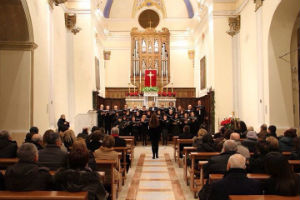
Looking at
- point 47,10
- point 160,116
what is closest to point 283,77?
point 160,116

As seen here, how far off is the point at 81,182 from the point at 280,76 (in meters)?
10.3

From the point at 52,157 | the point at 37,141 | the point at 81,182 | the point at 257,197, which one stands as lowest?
the point at 257,197

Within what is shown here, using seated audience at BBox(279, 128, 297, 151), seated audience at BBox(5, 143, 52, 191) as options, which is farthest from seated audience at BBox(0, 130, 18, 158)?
seated audience at BBox(279, 128, 297, 151)

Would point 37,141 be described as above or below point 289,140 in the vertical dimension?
above

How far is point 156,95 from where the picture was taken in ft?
60.4

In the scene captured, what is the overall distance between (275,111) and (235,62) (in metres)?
4.80

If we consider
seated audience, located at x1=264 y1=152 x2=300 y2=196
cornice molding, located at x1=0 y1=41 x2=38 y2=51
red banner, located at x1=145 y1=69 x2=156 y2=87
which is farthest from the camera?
red banner, located at x1=145 y1=69 x2=156 y2=87

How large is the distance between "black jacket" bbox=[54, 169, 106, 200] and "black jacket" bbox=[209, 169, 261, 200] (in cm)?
121

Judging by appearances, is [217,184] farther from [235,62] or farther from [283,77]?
[235,62]

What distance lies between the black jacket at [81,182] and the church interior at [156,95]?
2cm

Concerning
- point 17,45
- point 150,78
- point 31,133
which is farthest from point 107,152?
point 150,78

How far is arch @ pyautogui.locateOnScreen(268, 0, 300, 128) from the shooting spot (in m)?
12.2

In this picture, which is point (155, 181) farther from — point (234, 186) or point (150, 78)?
point (150, 78)

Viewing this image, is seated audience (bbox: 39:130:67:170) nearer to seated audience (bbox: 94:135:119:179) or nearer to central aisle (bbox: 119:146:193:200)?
seated audience (bbox: 94:135:119:179)
